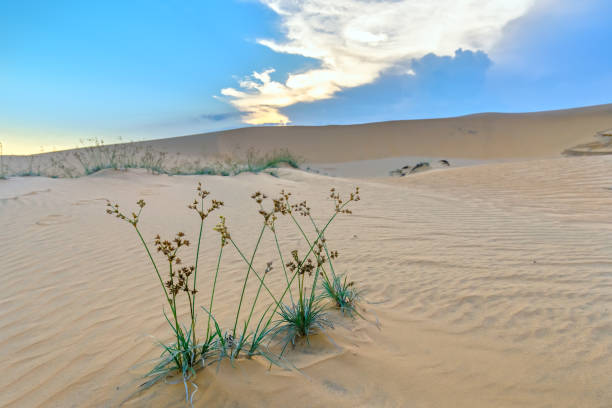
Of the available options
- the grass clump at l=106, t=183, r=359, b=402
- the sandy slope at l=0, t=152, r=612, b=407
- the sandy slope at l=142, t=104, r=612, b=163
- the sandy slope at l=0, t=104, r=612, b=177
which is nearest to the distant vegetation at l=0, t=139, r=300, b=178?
the sandy slope at l=0, t=152, r=612, b=407

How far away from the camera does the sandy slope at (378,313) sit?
173cm

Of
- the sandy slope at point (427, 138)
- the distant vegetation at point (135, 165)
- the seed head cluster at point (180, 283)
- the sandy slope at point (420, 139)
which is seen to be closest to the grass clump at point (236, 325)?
the seed head cluster at point (180, 283)

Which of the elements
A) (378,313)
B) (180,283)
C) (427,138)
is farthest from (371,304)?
(427,138)

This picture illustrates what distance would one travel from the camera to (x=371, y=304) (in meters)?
2.75

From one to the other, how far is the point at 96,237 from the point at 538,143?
1622 inches

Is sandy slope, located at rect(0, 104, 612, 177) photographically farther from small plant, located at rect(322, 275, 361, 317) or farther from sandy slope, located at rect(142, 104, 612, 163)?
small plant, located at rect(322, 275, 361, 317)

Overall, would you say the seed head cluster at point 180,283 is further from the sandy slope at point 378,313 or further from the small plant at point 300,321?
the small plant at point 300,321

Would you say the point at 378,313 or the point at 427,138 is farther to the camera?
the point at 427,138

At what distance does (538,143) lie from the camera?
35.4 meters

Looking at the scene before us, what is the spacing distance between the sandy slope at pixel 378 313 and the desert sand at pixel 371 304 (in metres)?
0.01

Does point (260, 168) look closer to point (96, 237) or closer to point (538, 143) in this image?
point (96, 237)

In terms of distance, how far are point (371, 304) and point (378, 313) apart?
17 centimetres

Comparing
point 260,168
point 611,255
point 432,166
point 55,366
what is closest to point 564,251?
point 611,255

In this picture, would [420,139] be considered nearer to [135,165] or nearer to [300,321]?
[135,165]
